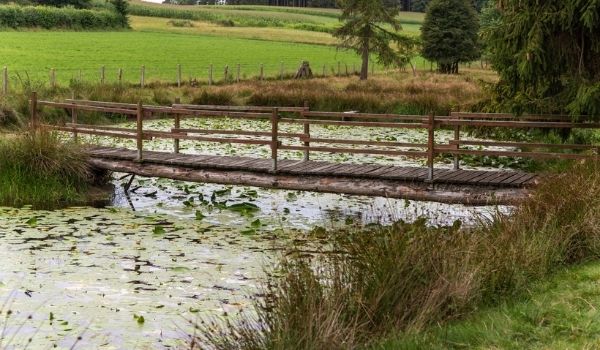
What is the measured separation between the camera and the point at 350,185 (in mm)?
15078

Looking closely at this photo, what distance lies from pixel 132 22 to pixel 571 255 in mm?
84756

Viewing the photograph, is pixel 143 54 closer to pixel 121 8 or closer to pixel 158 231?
pixel 121 8

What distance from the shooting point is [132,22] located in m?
90.8

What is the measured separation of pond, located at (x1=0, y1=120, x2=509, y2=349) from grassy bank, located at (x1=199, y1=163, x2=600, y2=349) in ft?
3.27

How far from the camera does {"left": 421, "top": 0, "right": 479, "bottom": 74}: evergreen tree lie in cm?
6562

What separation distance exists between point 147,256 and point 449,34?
56710mm

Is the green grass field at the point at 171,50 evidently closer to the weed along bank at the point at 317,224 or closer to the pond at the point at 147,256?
the weed along bank at the point at 317,224

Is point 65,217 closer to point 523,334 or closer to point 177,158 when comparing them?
point 177,158

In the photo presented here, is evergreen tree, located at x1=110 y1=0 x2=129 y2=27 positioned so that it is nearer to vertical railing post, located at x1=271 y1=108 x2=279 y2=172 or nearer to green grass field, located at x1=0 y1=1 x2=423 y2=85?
green grass field, located at x1=0 y1=1 x2=423 y2=85

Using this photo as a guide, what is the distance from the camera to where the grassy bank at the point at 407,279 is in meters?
6.94

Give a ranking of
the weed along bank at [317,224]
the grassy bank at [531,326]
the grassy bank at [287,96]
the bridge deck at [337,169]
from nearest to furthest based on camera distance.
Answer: the grassy bank at [531,326]
the weed along bank at [317,224]
the bridge deck at [337,169]
the grassy bank at [287,96]

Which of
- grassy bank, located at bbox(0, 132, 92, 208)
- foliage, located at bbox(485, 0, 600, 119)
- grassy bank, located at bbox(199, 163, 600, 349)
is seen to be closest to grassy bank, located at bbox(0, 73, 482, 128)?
grassy bank, located at bbox(0, 132, 92, 208)

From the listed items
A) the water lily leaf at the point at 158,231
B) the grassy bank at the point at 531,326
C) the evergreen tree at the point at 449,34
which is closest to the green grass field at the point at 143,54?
the evergreen tree at the point at 449,34

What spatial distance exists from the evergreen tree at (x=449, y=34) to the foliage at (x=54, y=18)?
29006mm
